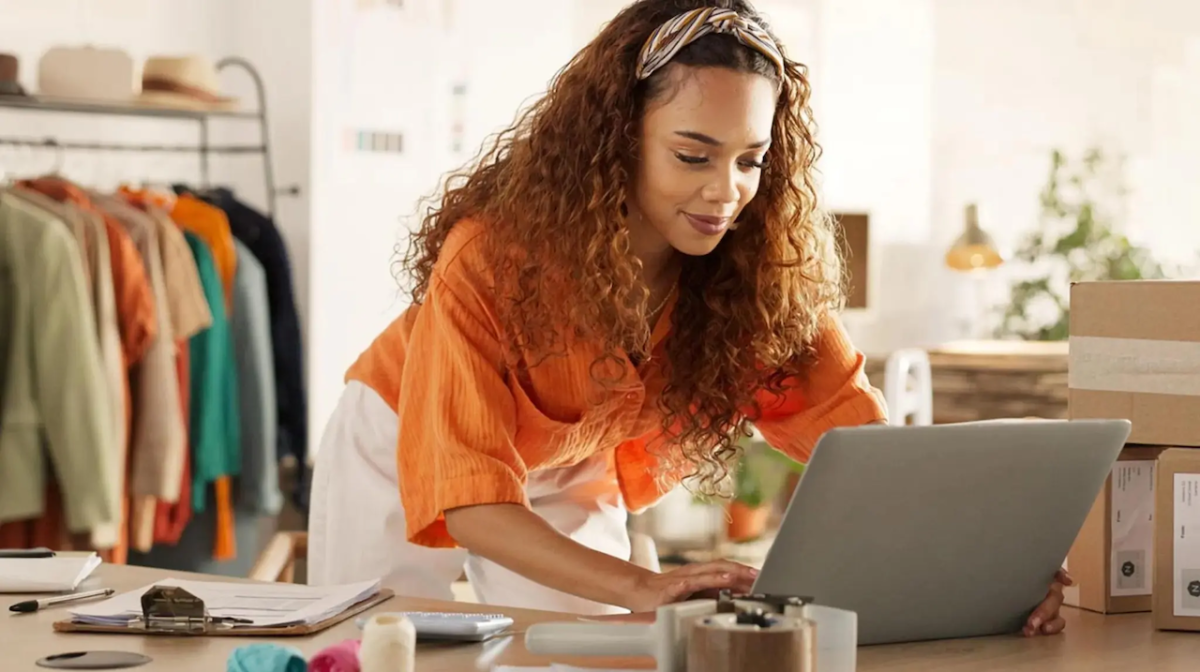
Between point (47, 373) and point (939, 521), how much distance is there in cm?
247

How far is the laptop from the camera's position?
1.34 m

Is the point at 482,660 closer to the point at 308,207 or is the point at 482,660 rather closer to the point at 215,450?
the point at 215,450

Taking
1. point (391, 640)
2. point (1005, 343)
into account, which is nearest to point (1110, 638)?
point (391, 640)

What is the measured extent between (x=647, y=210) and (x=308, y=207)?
2.67 metres

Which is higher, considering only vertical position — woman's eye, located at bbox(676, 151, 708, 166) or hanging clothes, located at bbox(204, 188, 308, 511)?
woman's eye, located at bbox(676, 151, 708, 166)

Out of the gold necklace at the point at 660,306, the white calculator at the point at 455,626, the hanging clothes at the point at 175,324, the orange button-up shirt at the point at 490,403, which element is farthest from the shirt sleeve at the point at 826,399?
the hanging clothes at the point at 175,324

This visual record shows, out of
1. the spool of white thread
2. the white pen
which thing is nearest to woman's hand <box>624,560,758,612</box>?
the spool of white thread

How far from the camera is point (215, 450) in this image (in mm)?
3750

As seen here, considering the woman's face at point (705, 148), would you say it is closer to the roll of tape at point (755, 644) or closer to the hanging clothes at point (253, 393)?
the roll of tape at point (755, 644)

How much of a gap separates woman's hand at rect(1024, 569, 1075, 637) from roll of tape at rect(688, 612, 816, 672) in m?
0.50

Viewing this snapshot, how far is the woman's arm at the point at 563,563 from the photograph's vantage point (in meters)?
Answer: 1.51

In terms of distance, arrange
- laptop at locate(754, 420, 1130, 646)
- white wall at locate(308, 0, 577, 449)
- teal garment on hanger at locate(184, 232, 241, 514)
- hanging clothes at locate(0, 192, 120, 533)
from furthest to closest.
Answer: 1. white wall at locate(308, 0, 577, 449)
2. teal garment on hanger at locate(184, 232, 241, 514)
3. hanging clothes at locate(0, 192, 120, 533)
4. laptop at locate(754, 420, 1130, 646)

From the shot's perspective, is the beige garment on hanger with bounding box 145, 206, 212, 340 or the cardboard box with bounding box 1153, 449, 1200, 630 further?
the beige garment on hanger with bounding box 145, 206, 212, 340

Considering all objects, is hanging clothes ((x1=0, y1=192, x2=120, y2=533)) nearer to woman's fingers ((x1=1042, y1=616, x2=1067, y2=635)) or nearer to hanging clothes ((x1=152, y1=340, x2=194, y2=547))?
hanging clothes ((x1=152, y1=340, x2=194, y2=547))
